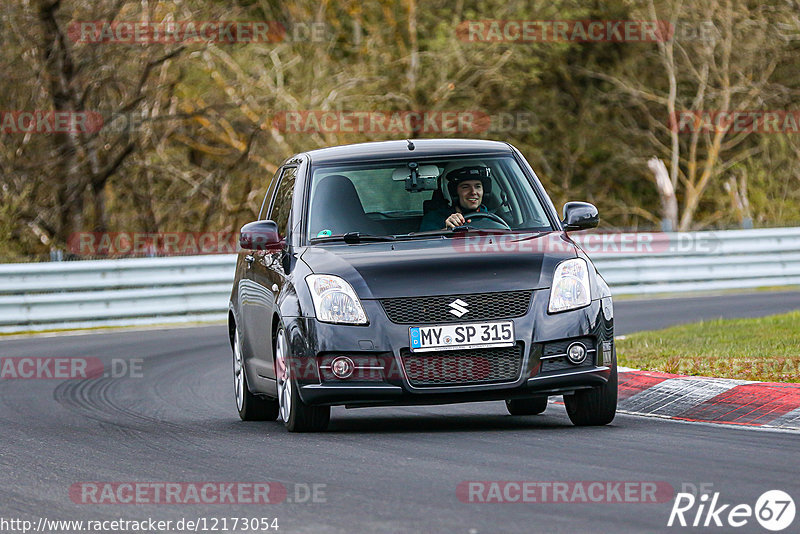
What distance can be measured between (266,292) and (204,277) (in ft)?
40.5

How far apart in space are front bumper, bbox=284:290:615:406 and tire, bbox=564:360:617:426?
16 cm

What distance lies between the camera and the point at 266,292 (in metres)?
10.1

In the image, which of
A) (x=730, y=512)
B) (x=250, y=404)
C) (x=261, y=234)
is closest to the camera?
(x=730, y=512)

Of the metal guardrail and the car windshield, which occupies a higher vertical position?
the car windshield

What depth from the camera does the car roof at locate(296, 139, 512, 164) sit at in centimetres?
1034

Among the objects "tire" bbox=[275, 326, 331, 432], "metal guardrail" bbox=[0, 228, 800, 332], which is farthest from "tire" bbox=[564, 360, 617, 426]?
"metal guardrail" bbox=[0, 228, 800, 332]

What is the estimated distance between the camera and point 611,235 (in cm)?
2423

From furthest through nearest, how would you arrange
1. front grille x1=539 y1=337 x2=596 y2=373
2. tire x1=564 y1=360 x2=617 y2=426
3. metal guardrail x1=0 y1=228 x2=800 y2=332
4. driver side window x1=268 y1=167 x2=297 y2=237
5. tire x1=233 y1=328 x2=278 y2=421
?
metal guardrail x1=0 y1=228 x2=800 y2=332, tire x1=233 y1=328 x2=278 y2=421, driver side window x1=268 y1=167 x2=297 y2=237, tire x1=564 y1=360 x2=617 y2=426, front grille x1=539 y1=337 x2=596 y2=373

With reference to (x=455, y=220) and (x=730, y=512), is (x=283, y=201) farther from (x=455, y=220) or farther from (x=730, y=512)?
(x=730, y=512)

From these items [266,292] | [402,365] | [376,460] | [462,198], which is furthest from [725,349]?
[376,460]

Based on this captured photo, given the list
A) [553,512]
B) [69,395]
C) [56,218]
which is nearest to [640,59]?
[56,218]

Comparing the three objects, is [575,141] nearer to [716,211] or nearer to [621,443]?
[716,211]

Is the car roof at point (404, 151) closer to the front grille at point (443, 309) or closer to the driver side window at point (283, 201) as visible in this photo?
the driver side window at point (283, 201)

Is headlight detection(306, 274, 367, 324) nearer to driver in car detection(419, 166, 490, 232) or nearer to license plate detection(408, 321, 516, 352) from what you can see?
license plate detection(408, 321, 516, 352)
